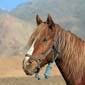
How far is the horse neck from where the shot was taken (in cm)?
536

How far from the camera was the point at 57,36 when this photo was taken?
215 inches

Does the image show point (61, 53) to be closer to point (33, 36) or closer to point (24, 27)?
point (33, 36)

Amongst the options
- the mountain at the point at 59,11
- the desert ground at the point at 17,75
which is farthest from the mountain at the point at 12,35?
the desert ground at the point at 17,75

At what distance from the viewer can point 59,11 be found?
121 meters

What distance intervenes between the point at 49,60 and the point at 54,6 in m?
122

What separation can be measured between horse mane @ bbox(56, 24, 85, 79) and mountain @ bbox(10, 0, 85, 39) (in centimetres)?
9194

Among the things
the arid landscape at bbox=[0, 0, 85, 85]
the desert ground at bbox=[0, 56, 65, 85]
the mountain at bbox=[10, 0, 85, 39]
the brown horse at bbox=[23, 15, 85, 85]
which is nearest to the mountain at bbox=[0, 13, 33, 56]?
the arid landscape at bbox=[0, 0, 85, 85]

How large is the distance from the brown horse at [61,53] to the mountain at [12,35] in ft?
241

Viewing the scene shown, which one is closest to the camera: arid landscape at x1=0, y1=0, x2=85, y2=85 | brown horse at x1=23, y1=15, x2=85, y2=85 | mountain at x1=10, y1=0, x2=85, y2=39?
brown horse at x1=23, y1=15, x2=85, y2=85

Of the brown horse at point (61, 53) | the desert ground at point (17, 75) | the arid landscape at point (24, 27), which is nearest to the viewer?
the brown horse at point (61, 53)

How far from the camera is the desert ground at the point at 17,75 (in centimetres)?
2852

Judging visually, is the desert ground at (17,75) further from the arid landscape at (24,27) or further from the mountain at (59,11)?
the mountain at (59,11)

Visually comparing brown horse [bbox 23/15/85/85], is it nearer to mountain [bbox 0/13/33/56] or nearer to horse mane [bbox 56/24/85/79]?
horse mane [bbox 56/24/85/79]

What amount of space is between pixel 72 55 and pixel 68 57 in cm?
6
